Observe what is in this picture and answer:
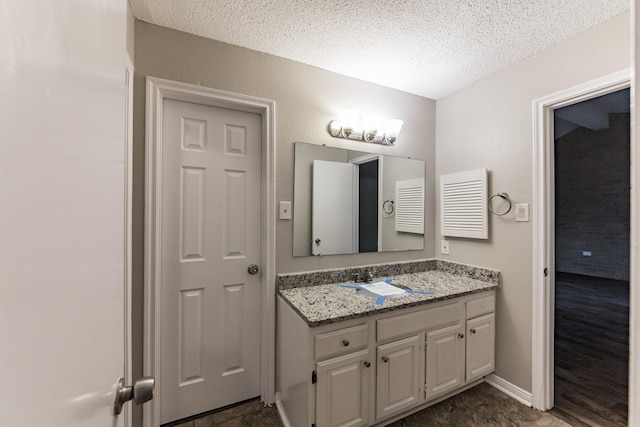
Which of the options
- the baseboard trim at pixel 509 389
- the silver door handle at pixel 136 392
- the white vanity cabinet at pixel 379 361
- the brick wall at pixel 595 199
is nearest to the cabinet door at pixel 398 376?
the white vanity cabinet at pixel 379 361

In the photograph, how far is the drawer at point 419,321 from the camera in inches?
59.9

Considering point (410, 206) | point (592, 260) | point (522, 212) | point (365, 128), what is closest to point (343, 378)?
point (410, 206)

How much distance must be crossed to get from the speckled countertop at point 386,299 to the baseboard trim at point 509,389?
690 mm

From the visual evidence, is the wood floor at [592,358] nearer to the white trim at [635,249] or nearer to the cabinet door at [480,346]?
the cabinet door at [480,346]

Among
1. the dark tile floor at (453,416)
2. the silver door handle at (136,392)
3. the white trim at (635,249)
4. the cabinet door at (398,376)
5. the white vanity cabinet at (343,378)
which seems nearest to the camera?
the white trim at (635,249)

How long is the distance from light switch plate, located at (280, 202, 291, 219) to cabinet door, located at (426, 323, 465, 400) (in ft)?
3.93

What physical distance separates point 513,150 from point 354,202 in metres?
1.21

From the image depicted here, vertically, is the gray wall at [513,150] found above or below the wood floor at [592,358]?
above

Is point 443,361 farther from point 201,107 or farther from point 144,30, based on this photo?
point 144,30

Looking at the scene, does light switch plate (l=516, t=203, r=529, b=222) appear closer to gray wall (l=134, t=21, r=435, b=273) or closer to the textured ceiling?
gray wall (l=134, t=21, r=435, b=273)

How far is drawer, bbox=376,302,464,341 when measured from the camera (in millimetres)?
1521

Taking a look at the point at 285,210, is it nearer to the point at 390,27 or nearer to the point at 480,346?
the point at 390,27

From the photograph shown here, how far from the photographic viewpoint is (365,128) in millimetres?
2107

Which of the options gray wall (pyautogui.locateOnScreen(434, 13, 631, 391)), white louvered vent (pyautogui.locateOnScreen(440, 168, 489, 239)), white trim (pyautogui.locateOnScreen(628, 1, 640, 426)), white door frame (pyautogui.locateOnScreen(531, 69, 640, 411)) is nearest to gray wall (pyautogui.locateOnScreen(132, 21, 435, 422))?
white louvered vent (pyautogui.locateOnScreen(440, 168, 489, 239))
